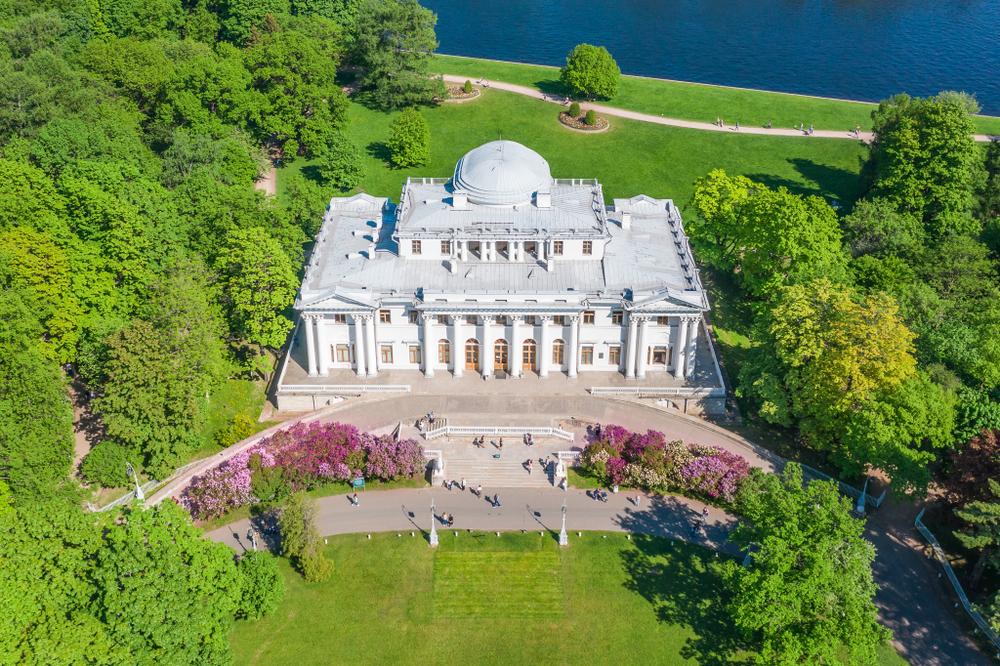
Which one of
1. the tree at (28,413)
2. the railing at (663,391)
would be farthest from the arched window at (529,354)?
the tree at (28,413)

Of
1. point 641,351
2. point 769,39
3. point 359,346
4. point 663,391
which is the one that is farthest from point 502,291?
point 769,39

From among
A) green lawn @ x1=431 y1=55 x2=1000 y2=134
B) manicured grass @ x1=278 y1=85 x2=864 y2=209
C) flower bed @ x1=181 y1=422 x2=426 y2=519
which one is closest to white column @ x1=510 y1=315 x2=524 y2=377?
flower bed @ x1=181 y1=422 x2=426 y2=519

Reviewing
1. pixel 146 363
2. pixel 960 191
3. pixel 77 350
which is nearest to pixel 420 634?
pixel 146 363

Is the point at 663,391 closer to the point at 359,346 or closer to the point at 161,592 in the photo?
the point at 359,346

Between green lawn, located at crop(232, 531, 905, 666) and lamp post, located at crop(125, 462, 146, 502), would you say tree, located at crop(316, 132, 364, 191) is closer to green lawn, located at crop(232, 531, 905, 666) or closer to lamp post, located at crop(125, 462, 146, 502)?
lamp post, located at crop(125, 462, 146, 502)

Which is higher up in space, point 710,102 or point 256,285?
point 710,102

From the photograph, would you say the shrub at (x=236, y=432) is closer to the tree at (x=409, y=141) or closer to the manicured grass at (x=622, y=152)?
the manicured grass at (x=622, y=152)

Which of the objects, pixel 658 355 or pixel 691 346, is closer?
pixel 691 346
